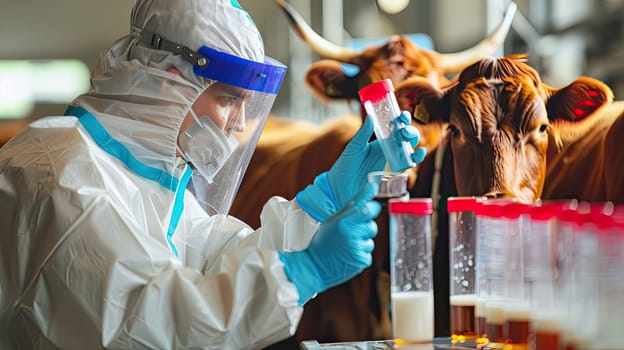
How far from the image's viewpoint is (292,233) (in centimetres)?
202

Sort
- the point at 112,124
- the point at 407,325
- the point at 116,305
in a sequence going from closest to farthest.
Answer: the point at 116,305 < the point at 407,325 < the point at 112,124

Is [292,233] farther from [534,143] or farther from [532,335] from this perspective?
[534,143]

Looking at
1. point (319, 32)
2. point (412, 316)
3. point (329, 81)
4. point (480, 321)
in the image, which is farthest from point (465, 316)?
point (319, 32)

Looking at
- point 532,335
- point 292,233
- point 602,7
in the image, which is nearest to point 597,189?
point 602,7

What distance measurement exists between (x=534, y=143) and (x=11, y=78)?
1.97 m

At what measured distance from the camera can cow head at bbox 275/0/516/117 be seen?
9.00 ft

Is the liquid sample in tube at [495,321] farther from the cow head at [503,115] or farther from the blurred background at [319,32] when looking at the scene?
the blurred background at [319,32]

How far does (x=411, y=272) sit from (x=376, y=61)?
1.34m

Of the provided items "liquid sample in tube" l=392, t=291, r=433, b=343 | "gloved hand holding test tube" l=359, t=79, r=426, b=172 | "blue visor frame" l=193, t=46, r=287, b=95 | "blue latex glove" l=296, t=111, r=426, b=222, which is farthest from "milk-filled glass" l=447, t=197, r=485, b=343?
"blue visor frame" l=193, t=46, r=287, b=95

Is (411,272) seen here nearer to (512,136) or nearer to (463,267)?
(463,267)

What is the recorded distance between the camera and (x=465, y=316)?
161cm

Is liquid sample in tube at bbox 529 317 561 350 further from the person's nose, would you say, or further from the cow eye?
the cow eye

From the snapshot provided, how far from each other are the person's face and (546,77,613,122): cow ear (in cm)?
136

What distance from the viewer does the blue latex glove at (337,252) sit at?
56.6 inches
